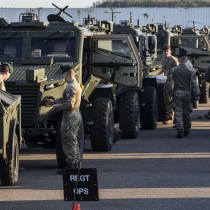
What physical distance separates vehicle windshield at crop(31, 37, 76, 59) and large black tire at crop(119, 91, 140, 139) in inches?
103

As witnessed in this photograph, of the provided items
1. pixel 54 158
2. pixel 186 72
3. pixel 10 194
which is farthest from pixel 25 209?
pixel 186 72

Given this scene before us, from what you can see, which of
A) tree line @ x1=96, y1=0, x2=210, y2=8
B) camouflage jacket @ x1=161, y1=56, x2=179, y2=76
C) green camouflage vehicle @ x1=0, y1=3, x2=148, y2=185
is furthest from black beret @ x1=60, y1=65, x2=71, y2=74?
tree line @ x1=96, y1=0, x2=210, y2=8

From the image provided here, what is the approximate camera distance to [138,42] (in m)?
24.8

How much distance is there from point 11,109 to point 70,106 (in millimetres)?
1222

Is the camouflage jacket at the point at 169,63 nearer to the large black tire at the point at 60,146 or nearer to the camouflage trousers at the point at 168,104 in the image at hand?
the camouflage trousers at the point at 168,104

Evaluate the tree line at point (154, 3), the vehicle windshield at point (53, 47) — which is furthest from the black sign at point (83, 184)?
the tree line at point (154, 3)

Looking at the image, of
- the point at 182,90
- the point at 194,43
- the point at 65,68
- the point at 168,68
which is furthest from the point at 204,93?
the point at 65,68

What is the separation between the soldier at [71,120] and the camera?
1616 cm

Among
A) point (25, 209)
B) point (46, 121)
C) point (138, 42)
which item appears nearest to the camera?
point (25, 209)

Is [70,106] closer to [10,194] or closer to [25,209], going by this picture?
[10,194]

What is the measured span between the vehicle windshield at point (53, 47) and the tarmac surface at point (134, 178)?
1.67m

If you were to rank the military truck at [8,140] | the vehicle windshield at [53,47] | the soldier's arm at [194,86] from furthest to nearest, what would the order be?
the soldier's arm at [194,86], the vehicle windshield at [53,47], the military truck at [8,140]

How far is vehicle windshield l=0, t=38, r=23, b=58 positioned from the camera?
1961 centimetres

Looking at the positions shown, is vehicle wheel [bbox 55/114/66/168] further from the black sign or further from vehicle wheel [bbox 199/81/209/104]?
vehicle wheel [bbox 199/81/209/104]
